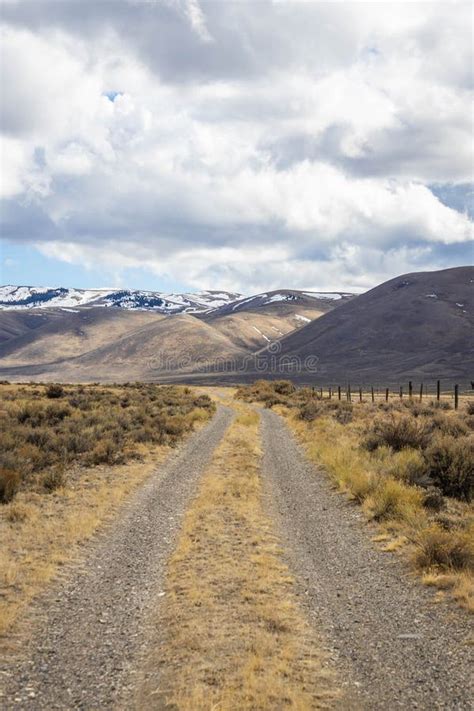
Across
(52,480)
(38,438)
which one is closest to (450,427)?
(52,480)

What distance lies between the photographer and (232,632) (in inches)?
265

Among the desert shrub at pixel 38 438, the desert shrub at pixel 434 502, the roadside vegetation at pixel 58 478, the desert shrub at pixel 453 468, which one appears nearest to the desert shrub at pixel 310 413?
the roadside vegetation at pixel 58 478

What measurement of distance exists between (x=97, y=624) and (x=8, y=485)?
7306 mm

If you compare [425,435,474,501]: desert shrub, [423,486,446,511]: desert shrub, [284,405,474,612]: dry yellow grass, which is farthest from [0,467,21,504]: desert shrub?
[425,435,474,501]: desert shrub

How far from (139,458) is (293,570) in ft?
38.9

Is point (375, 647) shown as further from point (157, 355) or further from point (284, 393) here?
point (157, 355)

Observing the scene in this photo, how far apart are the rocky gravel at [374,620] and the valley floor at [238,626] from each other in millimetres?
20

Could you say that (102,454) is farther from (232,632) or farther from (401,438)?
(232,632)

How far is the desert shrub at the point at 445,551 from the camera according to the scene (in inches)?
335

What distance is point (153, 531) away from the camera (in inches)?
451

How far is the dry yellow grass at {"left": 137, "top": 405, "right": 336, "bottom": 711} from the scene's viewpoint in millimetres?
5348

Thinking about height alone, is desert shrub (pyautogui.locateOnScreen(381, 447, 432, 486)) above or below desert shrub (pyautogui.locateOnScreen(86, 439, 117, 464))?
above

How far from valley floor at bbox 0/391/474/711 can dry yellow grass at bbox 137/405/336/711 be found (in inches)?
0.8

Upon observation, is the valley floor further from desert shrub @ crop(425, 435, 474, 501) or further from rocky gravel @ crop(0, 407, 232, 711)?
desert shrub @ crop(425, 435, 474, 501)
